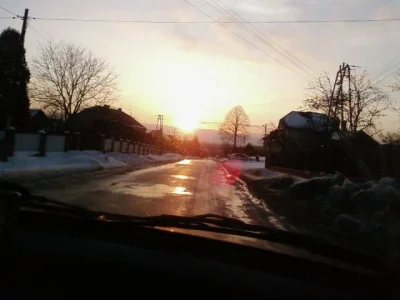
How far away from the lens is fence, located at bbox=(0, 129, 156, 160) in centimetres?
2828

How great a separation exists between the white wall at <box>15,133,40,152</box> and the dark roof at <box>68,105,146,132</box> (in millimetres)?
16831

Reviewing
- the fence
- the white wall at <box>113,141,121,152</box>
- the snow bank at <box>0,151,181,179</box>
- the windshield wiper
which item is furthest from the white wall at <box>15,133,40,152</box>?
the windshield wiper

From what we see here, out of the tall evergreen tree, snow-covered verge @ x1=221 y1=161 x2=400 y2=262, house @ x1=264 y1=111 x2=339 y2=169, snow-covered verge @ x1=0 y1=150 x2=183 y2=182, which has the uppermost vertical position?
the tall evergreen tree

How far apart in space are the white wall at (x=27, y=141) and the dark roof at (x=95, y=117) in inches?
663

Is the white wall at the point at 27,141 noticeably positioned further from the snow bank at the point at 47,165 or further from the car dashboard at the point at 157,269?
the car dashboard at the point at 157,269

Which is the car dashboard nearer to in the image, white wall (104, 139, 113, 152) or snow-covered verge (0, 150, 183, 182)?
snow-covered verge (0, 150, 183, 182)

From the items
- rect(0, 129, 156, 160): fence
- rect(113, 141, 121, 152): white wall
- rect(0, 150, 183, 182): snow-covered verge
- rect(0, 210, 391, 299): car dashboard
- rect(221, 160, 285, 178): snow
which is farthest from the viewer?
rect(113, 141, 121, 152): white wall

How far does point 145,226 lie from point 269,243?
0.87 meters

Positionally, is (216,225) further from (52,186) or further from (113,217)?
(52,186)

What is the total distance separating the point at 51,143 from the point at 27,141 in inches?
176

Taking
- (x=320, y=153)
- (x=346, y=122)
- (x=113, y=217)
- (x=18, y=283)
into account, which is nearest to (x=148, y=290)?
(x=18, y=283)

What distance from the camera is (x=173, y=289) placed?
2.53 metres

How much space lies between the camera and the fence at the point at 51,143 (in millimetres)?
28281

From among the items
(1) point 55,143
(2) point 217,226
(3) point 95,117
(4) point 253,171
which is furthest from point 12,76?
(2) point 217,226
